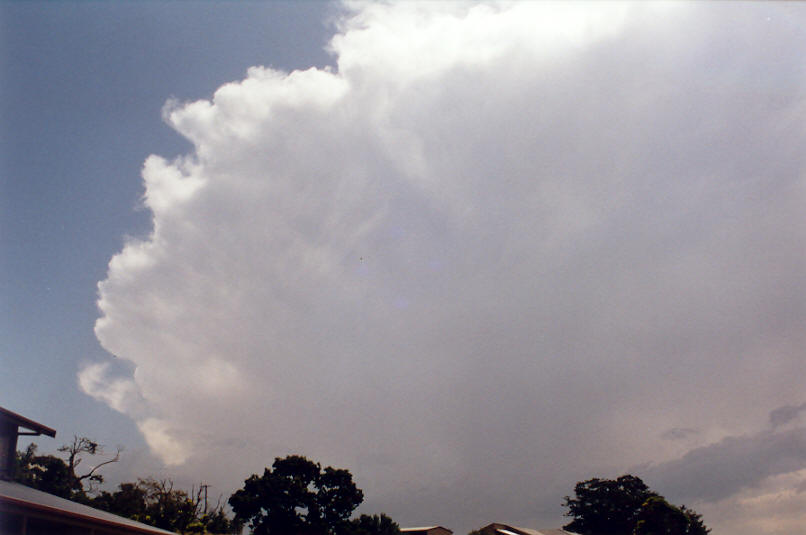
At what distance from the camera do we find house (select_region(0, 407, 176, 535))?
15.4 metres

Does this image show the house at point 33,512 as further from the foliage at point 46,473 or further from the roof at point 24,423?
the foliage at point 46,473

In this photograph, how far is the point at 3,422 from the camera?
23125mm

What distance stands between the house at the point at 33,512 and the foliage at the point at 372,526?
3553 cm

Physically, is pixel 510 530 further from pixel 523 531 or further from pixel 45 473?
pixel 45 473

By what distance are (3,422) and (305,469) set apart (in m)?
38.1

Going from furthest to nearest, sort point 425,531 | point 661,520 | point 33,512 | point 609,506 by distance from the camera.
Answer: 1. point 609,506
2. point 425,531
3. point 661,520
4. point 33,512

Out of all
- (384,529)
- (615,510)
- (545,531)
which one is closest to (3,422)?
(384,529)

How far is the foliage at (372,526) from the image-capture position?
A: 5447cm

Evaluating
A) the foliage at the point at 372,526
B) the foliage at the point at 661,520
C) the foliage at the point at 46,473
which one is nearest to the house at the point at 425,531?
the foliage at the point at 372,526

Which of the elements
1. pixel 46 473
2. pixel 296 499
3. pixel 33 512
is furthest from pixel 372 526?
pixel 33 512

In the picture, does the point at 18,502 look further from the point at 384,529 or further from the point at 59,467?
the point at 59,467

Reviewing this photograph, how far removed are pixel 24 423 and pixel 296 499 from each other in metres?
36.2

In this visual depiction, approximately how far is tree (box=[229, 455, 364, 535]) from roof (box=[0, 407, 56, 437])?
1325 inches

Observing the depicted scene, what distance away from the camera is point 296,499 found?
55.4m
